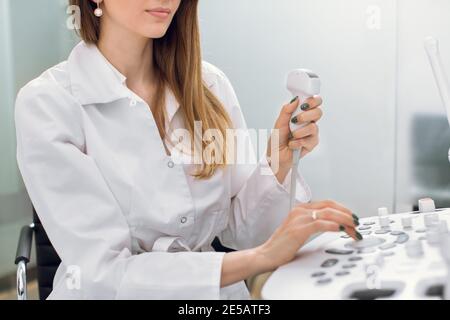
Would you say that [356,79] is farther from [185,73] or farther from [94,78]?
[94,78]

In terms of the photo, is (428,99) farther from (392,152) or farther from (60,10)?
(60,10)

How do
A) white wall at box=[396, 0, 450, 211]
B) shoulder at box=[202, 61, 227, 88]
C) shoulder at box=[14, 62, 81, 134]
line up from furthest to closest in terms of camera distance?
white wall at box=[396, 0, 450, 211], shoulder at box=[202, 61, 227, 88], shoulder at box=[14, 62, 81, 134]

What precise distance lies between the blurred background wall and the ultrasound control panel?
63 centimetres

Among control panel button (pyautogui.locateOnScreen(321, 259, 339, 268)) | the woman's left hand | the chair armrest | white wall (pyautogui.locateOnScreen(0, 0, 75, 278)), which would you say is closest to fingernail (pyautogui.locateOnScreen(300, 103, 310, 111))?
the woman's left hand

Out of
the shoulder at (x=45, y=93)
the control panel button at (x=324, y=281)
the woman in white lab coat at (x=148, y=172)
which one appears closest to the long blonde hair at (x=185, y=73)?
the woman in white lab coat at (x=148, y=172)

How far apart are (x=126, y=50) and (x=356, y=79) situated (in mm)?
632

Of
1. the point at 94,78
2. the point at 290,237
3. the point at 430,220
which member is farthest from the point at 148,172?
the point at 430,220

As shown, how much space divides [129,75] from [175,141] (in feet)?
0.43

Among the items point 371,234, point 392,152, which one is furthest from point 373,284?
point 392,152

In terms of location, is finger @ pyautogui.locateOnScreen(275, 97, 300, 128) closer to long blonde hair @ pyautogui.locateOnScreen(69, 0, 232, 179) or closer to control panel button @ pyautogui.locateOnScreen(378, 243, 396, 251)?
long blonde hair @ pyautogui.locateOnScreen(69, 0, 232, 179)

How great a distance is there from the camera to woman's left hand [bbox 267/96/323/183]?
80cm

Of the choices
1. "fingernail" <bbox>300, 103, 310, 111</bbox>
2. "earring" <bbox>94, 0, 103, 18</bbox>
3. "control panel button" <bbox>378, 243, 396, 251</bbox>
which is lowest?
"control panel button" <bbox>378, 243, 396, 251</bbox>

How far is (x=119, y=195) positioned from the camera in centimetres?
81

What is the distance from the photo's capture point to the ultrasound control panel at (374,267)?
555 millimetres
